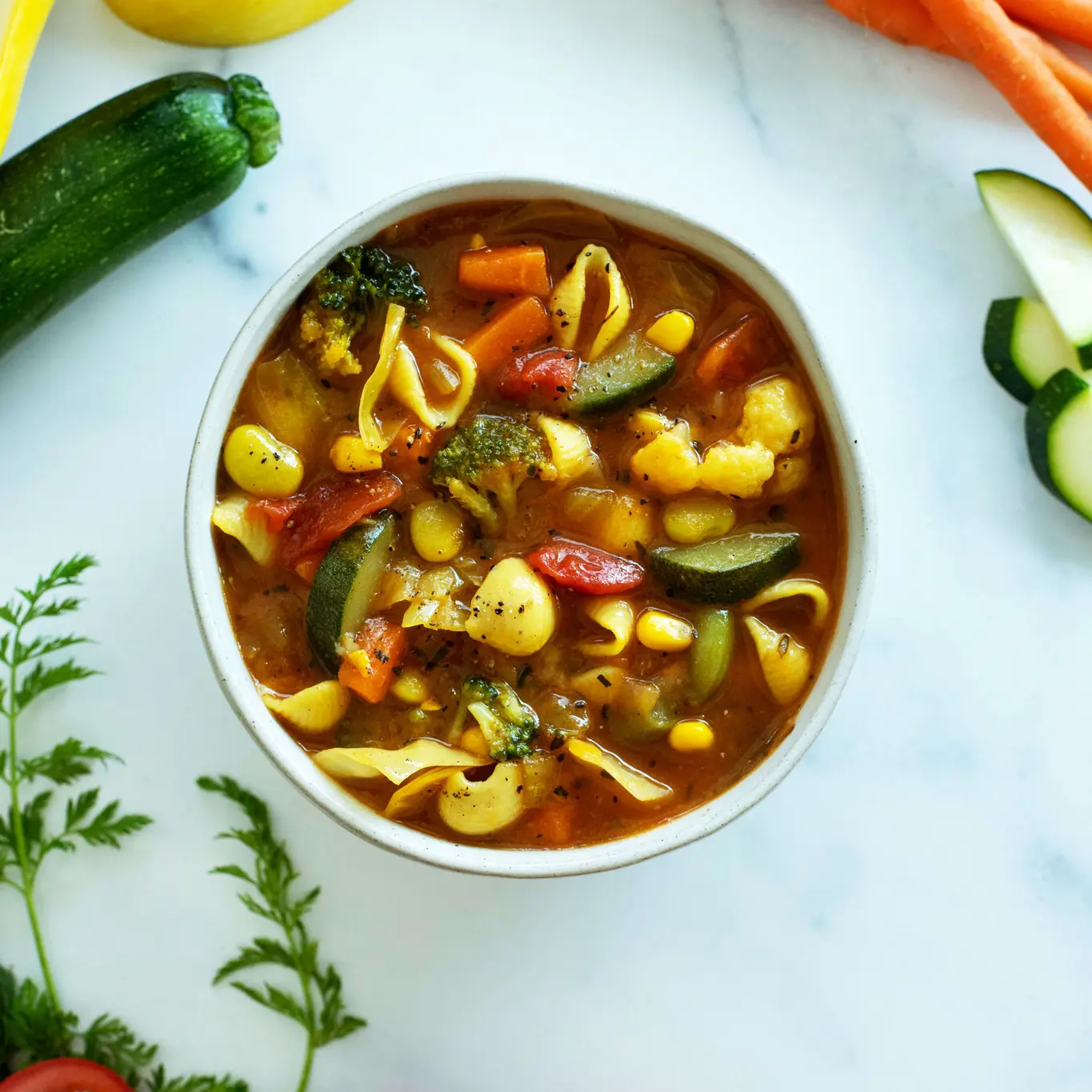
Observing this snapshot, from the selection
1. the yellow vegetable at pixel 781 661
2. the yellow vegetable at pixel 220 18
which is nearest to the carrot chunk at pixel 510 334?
the yellow vegetable at pixel 781 661

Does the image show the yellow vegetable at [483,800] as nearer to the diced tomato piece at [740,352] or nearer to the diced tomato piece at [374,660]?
the diced tomato piece at [374,660]

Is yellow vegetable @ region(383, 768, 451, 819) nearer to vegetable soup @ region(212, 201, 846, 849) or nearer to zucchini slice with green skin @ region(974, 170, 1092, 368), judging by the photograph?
vegetable soup @ region(212, 201, 846, 849)

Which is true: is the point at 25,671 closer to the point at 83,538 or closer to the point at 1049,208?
the point at 83,538

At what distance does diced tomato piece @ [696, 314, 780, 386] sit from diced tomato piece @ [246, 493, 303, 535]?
104 cm

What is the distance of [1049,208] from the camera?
10.8ft

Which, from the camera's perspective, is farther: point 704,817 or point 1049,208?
point 1049,208

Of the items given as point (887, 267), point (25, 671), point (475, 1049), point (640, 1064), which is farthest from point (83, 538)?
point (887, 267)

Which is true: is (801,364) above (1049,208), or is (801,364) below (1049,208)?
below

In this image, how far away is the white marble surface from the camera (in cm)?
326

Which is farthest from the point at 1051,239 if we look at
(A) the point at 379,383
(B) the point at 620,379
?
(A) the point at 379,383

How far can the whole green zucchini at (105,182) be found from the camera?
3.05 meters

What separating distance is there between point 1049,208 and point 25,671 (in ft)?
10.5

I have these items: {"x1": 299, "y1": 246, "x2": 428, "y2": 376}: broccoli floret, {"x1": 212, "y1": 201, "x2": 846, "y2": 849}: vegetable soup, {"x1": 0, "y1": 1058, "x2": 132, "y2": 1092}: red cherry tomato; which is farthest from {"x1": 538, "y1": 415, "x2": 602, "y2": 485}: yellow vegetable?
{"x1": 0, "y1": 1058, "x2": 132, "y2": 1092}: red cherry tomato

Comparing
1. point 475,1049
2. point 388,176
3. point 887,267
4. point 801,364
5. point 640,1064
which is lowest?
point 475,1049
